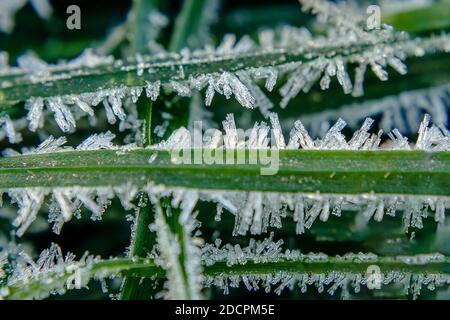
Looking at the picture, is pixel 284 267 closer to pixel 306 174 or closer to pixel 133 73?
pixel 306 174

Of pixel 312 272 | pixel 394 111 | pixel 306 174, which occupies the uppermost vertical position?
pixel 394 111

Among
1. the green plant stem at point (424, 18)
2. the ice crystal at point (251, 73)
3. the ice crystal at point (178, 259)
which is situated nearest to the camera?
the ice crystal at point (178, 259)

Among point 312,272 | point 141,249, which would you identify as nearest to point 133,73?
point 141,249

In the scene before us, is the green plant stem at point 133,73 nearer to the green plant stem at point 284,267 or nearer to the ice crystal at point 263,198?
the ice crystal at point 263,198

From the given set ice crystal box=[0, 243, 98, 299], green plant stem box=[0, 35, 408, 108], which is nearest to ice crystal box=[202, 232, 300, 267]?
ice crystal box=[0, 243, 98, 299]

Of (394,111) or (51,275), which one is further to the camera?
(394,111)

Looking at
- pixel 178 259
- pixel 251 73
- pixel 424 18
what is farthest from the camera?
pixel 424 18

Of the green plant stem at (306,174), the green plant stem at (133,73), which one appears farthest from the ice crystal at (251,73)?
the green plant stem at (306,174)

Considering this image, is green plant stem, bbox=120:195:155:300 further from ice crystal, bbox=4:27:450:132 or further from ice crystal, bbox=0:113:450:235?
ice crystal, bbox=4:27:450:132
